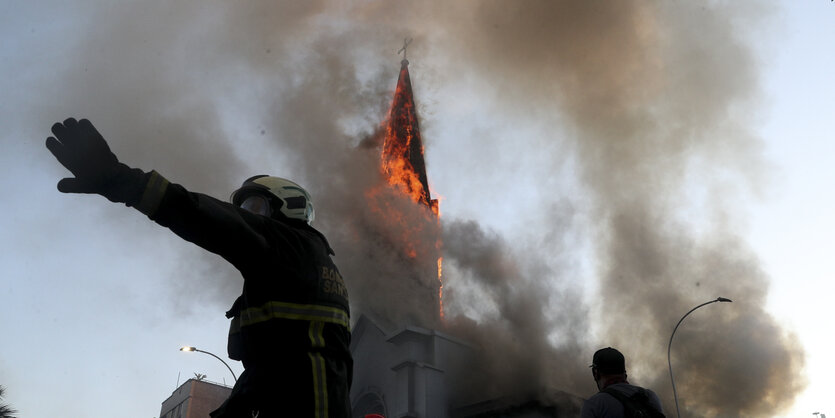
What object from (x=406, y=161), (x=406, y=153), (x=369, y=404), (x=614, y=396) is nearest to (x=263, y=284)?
(x=614, y=396)

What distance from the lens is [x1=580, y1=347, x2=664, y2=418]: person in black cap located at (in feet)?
13.6

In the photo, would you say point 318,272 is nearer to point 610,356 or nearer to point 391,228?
point 610,356

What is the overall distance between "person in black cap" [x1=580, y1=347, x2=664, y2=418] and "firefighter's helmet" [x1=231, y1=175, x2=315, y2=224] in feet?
8.25

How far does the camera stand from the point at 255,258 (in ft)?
10.2

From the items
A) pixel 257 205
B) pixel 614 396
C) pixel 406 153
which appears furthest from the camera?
pixel 406 153

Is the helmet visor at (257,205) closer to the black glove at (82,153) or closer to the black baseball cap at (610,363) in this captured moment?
the black glove at (82,153)

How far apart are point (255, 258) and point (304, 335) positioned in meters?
0.51

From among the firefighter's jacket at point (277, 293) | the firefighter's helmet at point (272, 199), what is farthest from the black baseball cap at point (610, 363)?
the firefighter's helmet at point (272, 199)

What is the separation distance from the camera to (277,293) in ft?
10.5

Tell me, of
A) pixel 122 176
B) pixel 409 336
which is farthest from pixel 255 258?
pixel 409 336

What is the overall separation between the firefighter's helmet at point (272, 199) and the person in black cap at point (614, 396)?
2.51m

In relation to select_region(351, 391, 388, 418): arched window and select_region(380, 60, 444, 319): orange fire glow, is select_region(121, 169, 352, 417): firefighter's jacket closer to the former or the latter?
select_region(351, 391, 388, 418): arched window

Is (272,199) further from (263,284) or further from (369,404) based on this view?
(369,404)

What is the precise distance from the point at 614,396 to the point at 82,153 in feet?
12.4
